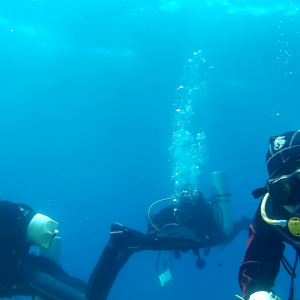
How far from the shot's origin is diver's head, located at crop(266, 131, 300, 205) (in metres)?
1.99

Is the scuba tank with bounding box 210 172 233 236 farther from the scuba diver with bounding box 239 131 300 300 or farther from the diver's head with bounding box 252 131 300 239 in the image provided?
the diver's head with bounding box 252 131 300 239

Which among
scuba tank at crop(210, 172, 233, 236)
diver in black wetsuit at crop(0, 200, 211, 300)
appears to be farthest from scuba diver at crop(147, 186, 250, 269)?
diver in black wetsuit at crop(0, 200, 211, 300)

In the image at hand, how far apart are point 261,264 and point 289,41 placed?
2236 cm

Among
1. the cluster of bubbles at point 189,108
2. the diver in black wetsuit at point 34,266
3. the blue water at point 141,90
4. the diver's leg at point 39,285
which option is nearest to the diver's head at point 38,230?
the diver in black wetsuit at point 34,266

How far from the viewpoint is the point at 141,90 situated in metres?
31.1

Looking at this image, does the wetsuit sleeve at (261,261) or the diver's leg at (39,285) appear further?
the diver's leg at (39,285)

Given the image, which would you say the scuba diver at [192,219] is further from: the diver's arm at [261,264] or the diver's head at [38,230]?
the diver's arm at [261,264]

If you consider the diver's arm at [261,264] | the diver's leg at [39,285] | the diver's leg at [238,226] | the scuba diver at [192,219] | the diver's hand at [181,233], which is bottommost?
the diver's leg at [39,285]

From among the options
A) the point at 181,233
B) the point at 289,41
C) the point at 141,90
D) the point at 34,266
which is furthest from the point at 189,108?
the point at 34,266

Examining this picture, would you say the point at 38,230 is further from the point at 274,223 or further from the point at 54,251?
the point at 274,223

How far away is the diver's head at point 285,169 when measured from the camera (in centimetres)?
199

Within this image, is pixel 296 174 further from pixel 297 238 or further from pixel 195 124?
pixel 195 124

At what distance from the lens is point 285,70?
2430cm

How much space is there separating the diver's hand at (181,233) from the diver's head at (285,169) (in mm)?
4257
